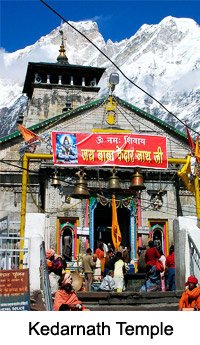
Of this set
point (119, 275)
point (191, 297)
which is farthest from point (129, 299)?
point (191, 297)

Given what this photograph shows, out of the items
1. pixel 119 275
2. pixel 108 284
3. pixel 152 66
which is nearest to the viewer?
pixel 108 284

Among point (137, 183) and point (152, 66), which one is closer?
point (137, 183)

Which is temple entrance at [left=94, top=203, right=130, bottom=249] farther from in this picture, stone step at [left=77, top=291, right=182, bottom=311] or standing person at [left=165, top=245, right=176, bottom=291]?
stone step at [left=77, top=291, right=182, bottom=311]

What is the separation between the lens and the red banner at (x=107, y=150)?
17.8 metres

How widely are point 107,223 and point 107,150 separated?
1001cm

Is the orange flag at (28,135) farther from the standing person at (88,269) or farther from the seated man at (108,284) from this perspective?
the seated man at (108,284)

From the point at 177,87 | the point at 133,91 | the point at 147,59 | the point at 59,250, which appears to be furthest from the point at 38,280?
the point at 147,59

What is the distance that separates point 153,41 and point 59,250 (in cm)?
17677

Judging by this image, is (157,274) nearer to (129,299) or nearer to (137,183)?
(129,299)

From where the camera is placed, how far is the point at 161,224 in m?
26.2

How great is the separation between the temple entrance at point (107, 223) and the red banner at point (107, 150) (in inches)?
328

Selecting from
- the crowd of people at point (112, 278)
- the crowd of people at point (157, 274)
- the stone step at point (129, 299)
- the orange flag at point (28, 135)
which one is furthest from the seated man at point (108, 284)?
the orange flag at point (28, 135)

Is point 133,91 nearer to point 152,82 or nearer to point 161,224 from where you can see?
point 152,82

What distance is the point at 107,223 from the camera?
2753 cm
